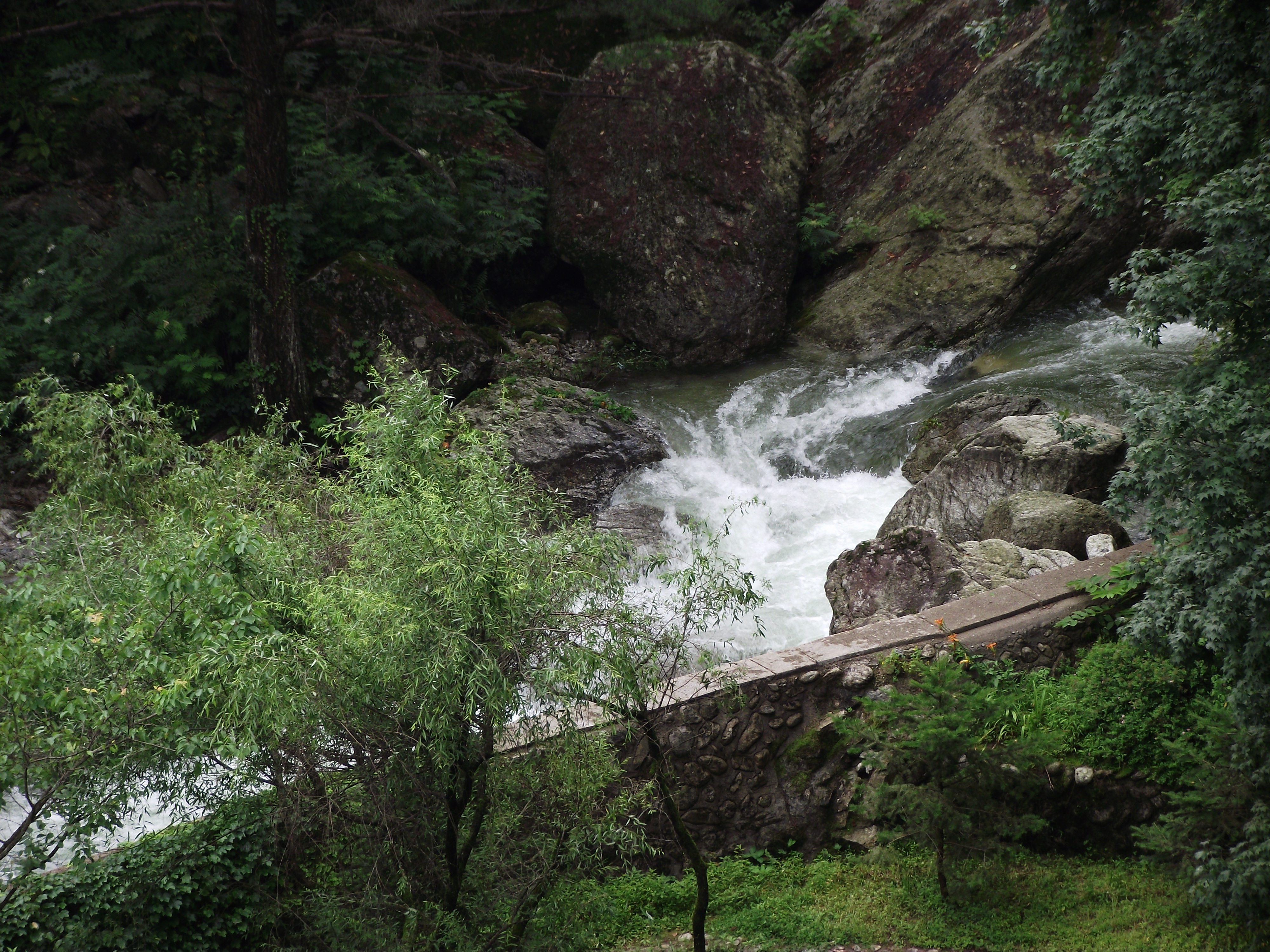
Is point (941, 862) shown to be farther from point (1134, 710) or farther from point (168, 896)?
point (168, 896)

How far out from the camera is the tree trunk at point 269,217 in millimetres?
10172

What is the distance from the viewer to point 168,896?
203 inches

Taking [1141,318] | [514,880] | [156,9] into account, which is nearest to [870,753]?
[514,880]

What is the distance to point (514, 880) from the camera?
15.7ft

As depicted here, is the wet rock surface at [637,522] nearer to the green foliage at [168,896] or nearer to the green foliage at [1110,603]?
the green foliage at [1110,603]

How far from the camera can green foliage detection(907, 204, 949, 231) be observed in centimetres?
1472

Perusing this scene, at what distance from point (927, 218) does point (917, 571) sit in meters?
8.75

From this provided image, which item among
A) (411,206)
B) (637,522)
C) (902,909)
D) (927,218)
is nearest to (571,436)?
(637,522)

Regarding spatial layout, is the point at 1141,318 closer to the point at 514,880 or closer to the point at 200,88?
the point at 514,880

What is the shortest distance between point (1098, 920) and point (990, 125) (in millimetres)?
12871

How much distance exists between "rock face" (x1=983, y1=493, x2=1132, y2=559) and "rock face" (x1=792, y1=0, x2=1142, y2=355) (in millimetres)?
5935

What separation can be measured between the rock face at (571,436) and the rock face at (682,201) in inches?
122

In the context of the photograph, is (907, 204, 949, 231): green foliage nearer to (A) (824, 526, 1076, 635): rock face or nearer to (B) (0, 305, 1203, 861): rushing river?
(B) (0, 305, 1203, 861): rushing river

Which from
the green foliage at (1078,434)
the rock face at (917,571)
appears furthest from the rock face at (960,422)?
the green foliage at (1078,434)
